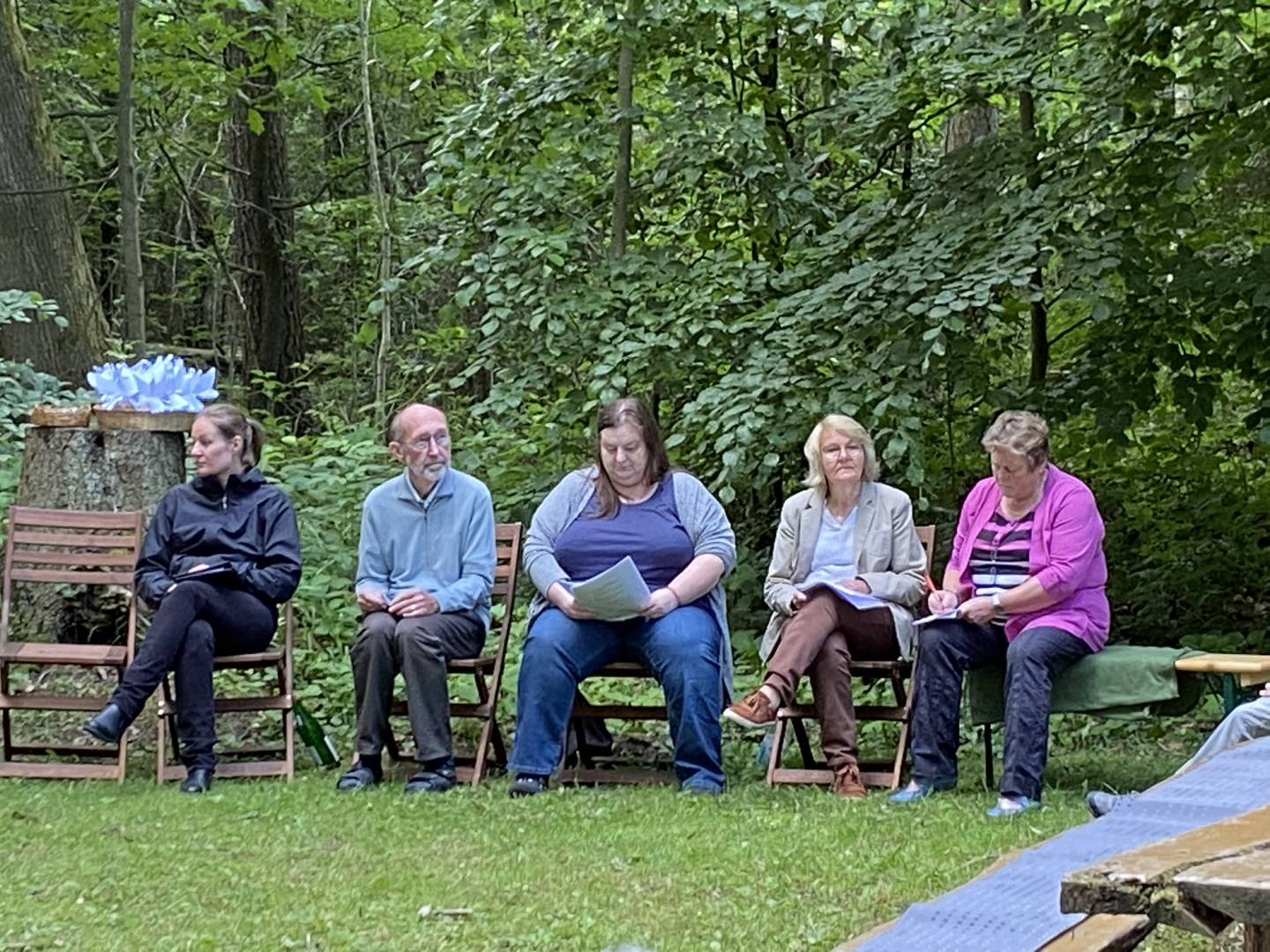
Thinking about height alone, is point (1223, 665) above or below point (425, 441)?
below

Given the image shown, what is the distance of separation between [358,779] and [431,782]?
0.23 meters

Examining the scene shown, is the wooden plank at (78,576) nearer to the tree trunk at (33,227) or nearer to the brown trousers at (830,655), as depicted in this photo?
the brown trousers at (830,655)

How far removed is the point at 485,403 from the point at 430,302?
5.86 metres

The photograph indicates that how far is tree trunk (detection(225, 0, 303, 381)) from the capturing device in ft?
37.0

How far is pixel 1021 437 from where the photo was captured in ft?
14.4

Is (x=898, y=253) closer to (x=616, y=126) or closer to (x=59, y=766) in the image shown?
(x=616, y=126)

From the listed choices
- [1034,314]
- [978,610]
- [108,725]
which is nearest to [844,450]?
[978,610]

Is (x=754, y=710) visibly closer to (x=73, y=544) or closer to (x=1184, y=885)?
(x=73, y=544)

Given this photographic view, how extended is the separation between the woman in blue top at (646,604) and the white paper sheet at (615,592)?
49 millimetres

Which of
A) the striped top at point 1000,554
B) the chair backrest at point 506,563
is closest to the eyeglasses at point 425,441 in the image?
the chair backrest at point 506,563

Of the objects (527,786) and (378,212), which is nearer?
(527,786)

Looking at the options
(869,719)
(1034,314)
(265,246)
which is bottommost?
(869,719)

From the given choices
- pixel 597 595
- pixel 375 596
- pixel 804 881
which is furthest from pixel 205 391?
pixel 804 881

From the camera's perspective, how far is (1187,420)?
5.85m
